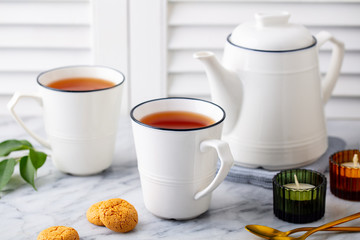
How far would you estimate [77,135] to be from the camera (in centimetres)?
85

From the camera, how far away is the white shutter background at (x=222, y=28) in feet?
3.49

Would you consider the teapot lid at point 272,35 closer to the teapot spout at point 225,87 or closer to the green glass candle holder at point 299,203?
the teapot spout at point 225,87

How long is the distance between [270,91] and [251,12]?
0.28m

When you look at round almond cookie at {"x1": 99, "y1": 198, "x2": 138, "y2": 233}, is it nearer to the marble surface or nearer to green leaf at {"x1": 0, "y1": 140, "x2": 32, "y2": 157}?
the marble surface

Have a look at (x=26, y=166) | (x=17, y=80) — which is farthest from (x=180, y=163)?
(x=17, y=80)

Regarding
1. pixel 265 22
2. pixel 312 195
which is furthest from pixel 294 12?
pixel 312 195

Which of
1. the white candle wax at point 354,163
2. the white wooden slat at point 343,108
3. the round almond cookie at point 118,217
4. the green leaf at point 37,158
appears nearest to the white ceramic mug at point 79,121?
the green leaf at point 37,158

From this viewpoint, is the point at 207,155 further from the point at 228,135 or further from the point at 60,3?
the point at 60,3

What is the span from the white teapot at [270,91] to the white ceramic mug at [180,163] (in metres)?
0.07

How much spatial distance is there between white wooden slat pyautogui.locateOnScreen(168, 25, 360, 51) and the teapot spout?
Answer: 247 mm

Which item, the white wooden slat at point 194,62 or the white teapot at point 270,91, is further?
the white wooden slat at point 194,62

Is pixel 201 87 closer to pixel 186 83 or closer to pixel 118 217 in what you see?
pixel 186 83

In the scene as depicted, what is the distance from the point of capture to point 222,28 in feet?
3.56

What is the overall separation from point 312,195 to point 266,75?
0.18 m
